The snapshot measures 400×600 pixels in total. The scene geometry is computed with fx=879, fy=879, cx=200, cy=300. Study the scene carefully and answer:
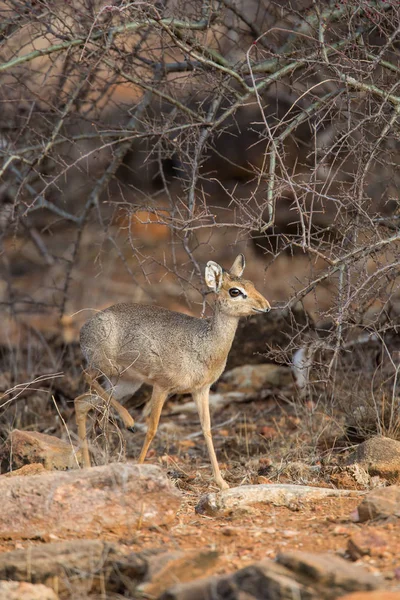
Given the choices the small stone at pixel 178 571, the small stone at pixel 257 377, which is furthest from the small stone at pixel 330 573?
the small stone at pixel 257 377

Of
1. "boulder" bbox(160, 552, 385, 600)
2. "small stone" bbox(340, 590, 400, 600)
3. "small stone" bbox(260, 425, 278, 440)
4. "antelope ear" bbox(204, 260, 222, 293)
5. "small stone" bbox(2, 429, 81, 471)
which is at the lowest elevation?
"small stone" bbox(260, 425, 278, 440)

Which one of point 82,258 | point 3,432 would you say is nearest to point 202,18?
point 3,432

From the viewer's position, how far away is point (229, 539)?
496cm

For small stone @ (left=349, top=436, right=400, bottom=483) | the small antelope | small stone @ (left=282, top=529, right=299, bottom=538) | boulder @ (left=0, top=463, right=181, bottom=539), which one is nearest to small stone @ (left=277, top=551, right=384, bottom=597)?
small stone @ (left=282, top=529, right=299, bottom=538)

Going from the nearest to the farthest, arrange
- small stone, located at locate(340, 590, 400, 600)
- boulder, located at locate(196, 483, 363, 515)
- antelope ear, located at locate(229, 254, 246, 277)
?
small stone, located at locate(340, 590, 400, 600), boulder, located at locate(196, 483, 363, 515), antelope ear, located at locate(229, 254, 246, 277)

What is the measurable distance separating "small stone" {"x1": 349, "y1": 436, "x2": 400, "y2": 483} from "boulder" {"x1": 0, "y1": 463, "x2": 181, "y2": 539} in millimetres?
2036

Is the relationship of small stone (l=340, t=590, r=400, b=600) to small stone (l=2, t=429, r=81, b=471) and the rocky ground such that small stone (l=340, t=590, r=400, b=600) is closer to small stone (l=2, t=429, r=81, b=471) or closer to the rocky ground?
the rocky ground

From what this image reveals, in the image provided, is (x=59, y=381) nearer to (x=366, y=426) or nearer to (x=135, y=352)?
(x=135, y=352)

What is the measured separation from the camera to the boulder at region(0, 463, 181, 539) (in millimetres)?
5055

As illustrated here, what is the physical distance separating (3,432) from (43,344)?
2129 millimetres

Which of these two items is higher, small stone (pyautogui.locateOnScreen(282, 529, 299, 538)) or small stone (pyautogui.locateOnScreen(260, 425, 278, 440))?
small stone (pyautogui.locateOnScreen(282, 529, 299, 538))

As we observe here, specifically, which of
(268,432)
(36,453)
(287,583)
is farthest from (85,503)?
(268,432)

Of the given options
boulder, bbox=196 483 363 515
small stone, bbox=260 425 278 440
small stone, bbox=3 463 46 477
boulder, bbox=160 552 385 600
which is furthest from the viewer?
small stone, bbox=260 425 278 440

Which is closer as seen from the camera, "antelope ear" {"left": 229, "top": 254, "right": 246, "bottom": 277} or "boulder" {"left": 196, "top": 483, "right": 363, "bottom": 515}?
"boulder" {"left": 196, "top": 483, "right": 363, "bottom": 515}
